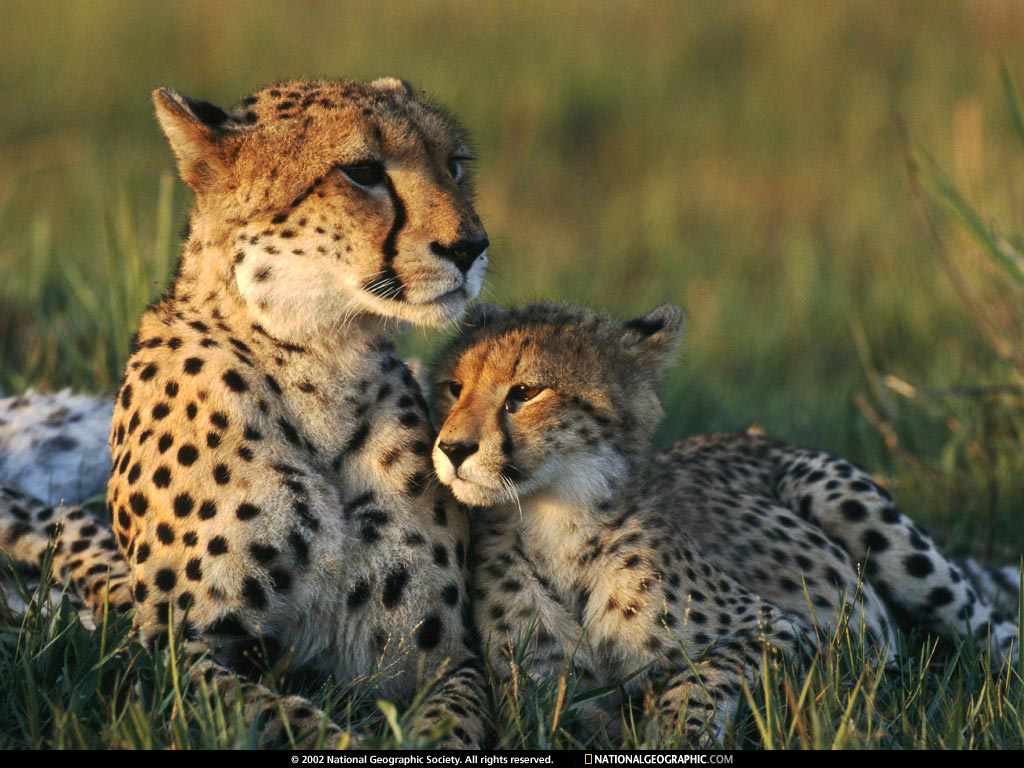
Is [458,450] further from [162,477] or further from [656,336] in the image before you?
[656,336]

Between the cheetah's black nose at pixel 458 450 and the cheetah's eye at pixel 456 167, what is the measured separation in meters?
0.67

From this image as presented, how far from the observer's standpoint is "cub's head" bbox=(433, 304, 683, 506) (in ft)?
8.67

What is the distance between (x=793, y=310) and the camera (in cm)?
→ 668

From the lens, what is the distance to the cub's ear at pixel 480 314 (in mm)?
3104

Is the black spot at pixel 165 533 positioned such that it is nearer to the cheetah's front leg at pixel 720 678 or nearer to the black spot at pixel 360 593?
the black spot at pixel 360 593

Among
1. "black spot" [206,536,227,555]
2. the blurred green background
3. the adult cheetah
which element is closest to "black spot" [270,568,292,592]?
the adult cheetah

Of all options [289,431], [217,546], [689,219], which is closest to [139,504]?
[217,546]

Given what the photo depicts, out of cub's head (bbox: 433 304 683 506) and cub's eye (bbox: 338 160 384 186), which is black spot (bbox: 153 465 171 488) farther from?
cub's eye (bbox: 338 160 384 186)

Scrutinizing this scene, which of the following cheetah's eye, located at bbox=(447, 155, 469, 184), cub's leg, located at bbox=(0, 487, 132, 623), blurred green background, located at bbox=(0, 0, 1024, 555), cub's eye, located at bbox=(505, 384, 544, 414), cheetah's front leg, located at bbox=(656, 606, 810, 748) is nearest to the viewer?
cheetah's front leg, located at bbox=(656, 606, 810, 748)

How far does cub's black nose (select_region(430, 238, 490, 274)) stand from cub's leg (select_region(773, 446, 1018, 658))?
1.45 metres

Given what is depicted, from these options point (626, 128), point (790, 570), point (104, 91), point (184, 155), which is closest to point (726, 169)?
point (626, 128)

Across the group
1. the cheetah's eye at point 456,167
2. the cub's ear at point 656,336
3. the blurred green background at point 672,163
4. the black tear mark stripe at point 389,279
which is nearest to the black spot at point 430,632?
the black tear mark stripe at point 389,279

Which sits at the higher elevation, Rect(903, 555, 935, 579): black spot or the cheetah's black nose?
the cheetah's black nose
